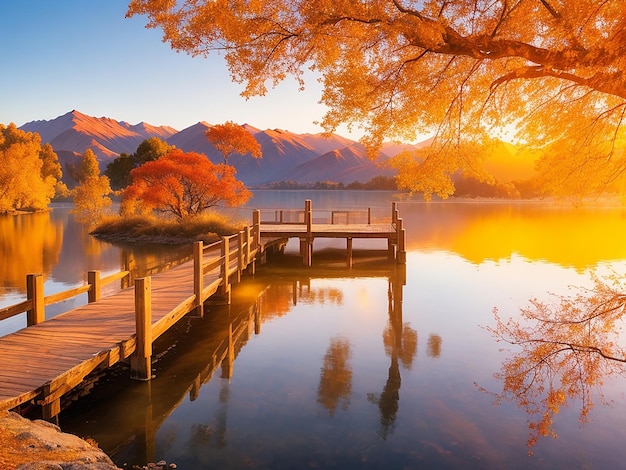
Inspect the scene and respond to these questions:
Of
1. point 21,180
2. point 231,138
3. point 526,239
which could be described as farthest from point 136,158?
point 526,239

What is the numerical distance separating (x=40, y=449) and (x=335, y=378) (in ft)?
22.1

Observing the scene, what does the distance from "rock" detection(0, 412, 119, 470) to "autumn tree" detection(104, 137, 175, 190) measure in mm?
56405

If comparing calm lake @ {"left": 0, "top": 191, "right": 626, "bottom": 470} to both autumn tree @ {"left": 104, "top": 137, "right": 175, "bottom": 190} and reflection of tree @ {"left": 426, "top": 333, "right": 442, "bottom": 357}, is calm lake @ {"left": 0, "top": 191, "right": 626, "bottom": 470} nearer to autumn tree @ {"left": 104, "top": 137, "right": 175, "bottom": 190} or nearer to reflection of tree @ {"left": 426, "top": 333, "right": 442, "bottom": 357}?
reflection of tree @ {"left": 426, "top": 333, "right": 442, "bottom": 357}

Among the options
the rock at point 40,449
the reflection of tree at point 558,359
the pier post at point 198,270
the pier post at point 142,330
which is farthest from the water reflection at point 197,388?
the reflection of tree at point 558,359

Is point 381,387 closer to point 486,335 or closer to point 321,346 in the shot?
point 321,346

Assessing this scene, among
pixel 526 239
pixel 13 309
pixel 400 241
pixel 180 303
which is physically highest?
pixel 13 309

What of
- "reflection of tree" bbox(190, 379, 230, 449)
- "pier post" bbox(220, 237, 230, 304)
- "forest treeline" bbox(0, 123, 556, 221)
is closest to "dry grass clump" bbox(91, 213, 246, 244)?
"forest treeline" bbox(0, 123, 556, 221)

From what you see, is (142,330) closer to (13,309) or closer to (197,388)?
(197,388)

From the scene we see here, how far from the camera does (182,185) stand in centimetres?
3753

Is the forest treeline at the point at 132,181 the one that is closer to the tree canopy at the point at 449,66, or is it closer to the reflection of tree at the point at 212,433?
A: the tree canopy at the point at 449,66

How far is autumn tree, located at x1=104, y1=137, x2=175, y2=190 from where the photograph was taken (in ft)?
207

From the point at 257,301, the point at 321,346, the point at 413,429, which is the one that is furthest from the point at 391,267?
the point at 413,429

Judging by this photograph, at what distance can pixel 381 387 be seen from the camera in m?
10.9

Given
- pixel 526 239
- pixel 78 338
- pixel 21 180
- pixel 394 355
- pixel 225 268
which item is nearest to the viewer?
pixel 78 338
